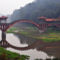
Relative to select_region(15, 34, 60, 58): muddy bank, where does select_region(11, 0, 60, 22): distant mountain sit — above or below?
above

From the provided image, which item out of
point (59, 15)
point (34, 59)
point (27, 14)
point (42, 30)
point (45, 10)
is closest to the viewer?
point (34, 59)

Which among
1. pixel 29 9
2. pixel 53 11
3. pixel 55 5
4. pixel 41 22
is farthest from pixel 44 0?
pixel 41 22

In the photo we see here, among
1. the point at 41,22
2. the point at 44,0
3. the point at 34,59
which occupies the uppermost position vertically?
the point at 44,0

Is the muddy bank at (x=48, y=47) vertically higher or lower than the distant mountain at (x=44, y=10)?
lower

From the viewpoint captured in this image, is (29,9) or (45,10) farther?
(29,9)

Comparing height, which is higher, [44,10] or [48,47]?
[44,10]

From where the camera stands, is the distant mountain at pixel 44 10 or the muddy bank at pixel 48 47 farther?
the distant mountain at pixel 44 10

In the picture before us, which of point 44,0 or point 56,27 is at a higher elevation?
point 44,0

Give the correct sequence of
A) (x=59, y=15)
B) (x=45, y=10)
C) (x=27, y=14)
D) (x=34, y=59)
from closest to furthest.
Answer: (x=34, y=59) < (x=59, y=15) < (x=45, y=10) < (x=27, y=14)

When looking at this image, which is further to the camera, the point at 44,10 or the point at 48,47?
the point at 44,10

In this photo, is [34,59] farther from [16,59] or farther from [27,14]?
[27,14]

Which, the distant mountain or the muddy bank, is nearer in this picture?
the muddy bank
